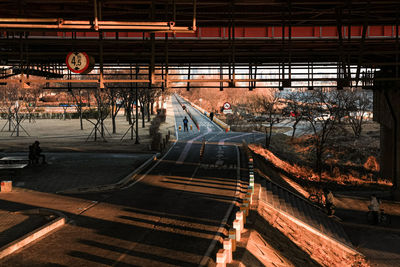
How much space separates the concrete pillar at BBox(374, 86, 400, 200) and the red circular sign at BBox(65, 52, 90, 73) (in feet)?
67.2

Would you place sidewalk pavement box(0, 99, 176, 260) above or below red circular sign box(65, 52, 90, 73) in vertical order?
below

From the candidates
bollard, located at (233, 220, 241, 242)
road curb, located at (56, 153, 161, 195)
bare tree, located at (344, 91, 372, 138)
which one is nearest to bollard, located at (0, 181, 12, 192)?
road curb, located at (56, 153, 161, 195)

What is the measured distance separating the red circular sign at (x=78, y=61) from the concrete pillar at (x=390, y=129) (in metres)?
20.5

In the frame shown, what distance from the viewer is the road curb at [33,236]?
1195 centimetres

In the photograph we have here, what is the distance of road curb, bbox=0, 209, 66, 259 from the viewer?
39.2ft

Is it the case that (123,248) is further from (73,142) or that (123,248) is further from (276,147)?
(276,147)

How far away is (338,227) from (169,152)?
56.7 feet

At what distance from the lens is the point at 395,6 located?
2016 cm

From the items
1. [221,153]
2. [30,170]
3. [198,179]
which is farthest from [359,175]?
[30,170]

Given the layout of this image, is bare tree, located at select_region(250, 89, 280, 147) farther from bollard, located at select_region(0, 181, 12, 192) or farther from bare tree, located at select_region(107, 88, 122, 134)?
bollard, located at select_region(0, 181, 12, 192)

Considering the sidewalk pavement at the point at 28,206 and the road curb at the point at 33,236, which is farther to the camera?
the sidewalk pavement at the point at 28,206

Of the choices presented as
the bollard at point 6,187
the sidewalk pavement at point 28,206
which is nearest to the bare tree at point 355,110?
the sidewalk pavement at point 28,206

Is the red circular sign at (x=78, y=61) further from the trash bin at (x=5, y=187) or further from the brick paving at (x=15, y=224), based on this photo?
the brick paving at (x=15, y=224)

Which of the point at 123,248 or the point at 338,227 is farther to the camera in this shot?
the point at 338,227
